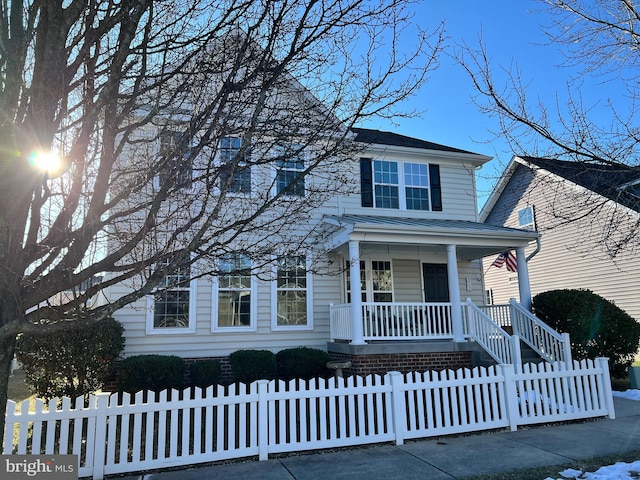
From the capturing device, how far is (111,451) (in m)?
5.00

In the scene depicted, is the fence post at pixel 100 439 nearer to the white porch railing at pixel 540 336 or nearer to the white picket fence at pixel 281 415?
the white picket fence at pixel 281 415

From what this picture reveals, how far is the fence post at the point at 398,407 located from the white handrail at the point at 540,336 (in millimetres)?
4485

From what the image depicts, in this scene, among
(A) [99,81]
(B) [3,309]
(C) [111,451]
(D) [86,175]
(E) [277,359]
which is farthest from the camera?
(E) [277,359]

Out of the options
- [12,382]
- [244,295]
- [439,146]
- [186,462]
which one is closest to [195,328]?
[244,295]

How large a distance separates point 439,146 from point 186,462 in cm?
1167

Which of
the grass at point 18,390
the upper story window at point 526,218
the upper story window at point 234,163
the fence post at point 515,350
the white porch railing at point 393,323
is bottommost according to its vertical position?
the grass at point 18,390

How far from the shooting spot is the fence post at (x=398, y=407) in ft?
20.0

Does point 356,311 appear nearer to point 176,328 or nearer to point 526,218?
point 176,328

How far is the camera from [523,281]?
11273 millimetres

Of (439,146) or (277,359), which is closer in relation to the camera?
(277,359)

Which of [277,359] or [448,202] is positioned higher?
[448,202]

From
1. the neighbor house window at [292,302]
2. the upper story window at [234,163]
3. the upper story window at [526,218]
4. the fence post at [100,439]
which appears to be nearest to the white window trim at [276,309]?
the neighbor house window at [292,302]

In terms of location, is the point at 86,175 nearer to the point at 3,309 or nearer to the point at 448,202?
the point at 3,309

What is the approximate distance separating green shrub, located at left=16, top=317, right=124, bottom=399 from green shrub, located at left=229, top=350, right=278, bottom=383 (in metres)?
2.50
